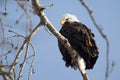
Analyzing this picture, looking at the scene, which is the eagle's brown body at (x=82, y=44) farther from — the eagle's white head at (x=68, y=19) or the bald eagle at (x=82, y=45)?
the eagle's white head at (x=68, y=19)

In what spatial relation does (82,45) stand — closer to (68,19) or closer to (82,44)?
(82,44)

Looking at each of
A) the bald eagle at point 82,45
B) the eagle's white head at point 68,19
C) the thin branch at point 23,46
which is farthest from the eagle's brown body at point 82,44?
the thin branch at point 23,46

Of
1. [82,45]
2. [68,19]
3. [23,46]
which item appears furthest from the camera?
[68,19]

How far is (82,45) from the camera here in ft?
13.4

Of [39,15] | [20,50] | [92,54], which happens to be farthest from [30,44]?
[92,54]

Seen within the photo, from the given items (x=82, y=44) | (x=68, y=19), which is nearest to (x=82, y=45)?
(x=82, y=44)

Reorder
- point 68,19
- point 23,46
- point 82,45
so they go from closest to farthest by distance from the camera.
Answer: point 23,46
point 82,45
point 68,19

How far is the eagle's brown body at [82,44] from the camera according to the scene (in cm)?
400

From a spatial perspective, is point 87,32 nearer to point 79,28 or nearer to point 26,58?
point 79,28

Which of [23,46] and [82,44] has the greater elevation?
[23,46]

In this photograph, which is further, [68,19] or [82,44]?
[68,19]

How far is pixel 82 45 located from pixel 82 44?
0.07ft

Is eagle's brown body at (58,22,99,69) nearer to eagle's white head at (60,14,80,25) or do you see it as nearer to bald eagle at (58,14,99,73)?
bald eagle at (58,14,99,73)

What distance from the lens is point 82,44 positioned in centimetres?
409
